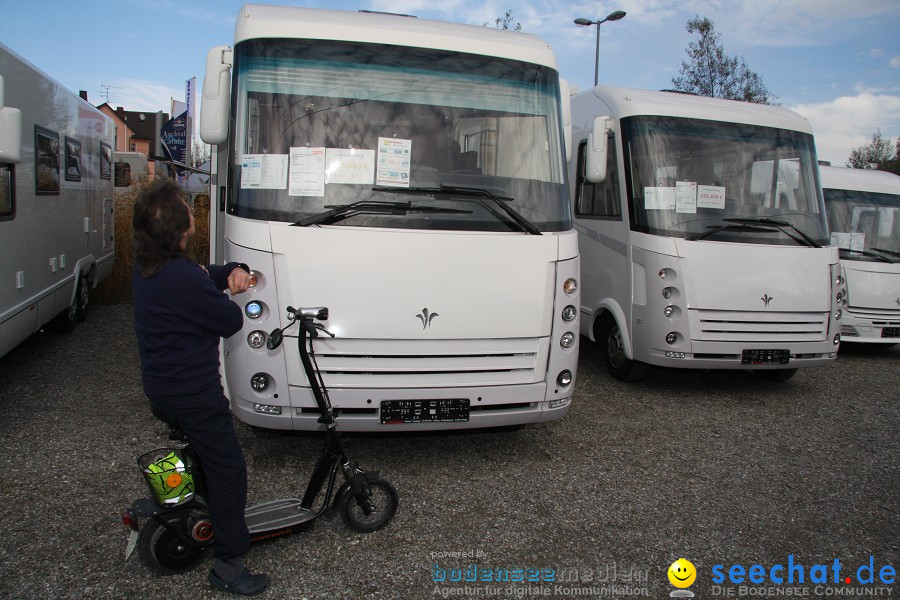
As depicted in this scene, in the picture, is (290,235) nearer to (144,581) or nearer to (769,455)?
(144,581)

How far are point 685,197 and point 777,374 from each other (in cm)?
241

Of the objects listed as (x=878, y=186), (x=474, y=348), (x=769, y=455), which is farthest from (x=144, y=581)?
(x=878, y=186)

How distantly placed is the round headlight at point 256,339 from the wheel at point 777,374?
5.65 m

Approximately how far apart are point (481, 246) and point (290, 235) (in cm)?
115

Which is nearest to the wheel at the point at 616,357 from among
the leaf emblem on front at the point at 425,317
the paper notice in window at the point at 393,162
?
the leaf emblem on front at the point at 425,317

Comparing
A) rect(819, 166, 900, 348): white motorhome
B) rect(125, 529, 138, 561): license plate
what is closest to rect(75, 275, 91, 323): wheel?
rect(125, 529, 138, 561): license plate

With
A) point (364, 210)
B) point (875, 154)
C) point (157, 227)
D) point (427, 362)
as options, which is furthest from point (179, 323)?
point (875, 154)

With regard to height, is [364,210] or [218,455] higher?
[364,210]

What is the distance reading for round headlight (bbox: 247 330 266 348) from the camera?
4047mm

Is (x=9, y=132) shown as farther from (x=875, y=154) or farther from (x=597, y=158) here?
(x=875, y=154)

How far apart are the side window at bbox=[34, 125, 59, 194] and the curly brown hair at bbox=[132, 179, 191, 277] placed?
4603 mm

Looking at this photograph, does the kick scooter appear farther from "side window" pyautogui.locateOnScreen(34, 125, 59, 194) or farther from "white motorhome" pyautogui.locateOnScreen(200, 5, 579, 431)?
"side window" pyautogui.locateOnScreen(34, 125, 59, 194)

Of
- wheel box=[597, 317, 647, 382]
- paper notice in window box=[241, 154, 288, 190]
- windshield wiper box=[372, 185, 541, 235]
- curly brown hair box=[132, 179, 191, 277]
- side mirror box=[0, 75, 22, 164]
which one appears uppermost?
side mirror box=[0, 75, 22, 164]

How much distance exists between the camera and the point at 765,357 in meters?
6.46
